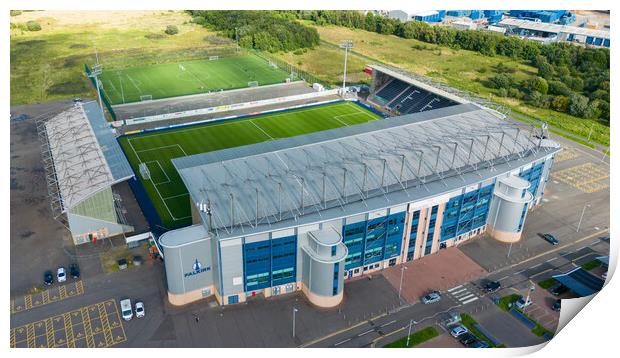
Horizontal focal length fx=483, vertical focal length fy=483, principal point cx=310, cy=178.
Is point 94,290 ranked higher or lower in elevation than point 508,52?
lower

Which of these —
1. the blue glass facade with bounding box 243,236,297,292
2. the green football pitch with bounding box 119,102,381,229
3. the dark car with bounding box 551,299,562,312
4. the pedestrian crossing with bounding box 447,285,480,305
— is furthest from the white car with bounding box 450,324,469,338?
the green football pitch with bounding box 119,102,381,229

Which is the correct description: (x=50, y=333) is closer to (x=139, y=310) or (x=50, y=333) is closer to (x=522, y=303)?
(x=139, y=310)

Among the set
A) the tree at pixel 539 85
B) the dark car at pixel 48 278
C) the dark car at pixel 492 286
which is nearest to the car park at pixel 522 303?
the dark car at pixel 492 286

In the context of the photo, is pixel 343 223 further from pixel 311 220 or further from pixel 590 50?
pixel 590 50

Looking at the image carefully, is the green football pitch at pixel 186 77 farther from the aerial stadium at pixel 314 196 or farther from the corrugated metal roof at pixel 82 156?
the corrugated metal roof at pixel 82 156

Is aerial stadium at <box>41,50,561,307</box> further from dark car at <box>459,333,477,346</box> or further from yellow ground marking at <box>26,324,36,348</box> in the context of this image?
yellow ground marking at <box>26,324,36,348</box>

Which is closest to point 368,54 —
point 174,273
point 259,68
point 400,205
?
point 259,68
